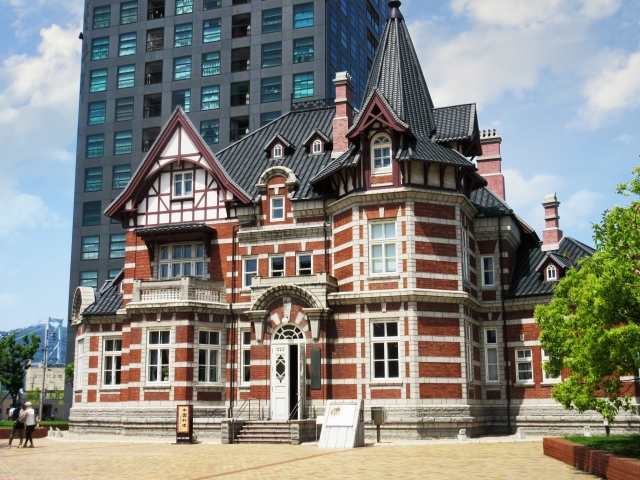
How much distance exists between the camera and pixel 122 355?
127ft

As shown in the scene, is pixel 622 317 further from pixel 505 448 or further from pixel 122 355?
pixel 122 355

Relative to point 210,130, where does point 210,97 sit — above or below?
above

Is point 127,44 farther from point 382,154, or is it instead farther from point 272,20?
point 382,154

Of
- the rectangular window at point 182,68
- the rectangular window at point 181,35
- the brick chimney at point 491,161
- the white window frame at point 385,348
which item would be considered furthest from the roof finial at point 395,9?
the rectangular window at point 181,35

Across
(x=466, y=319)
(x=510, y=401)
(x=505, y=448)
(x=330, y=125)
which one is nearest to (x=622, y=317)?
(x=505, y=448)

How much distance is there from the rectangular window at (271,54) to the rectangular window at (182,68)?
7.21 m

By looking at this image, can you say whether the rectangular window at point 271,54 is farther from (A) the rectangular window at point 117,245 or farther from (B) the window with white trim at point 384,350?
(B) the window with white trim at point 384,350

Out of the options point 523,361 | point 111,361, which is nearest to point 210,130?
point 111,361

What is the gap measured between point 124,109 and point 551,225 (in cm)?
4547

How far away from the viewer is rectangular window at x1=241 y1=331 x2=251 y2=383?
36312mm

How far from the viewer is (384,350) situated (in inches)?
1299

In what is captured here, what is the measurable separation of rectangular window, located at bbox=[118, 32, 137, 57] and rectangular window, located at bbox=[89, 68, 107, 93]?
232 cm

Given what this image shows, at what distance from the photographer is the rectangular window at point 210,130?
69.3 m

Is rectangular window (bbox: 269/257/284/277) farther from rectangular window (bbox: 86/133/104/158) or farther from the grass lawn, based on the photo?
rectangular window (bbox: 86/133/104/158)
